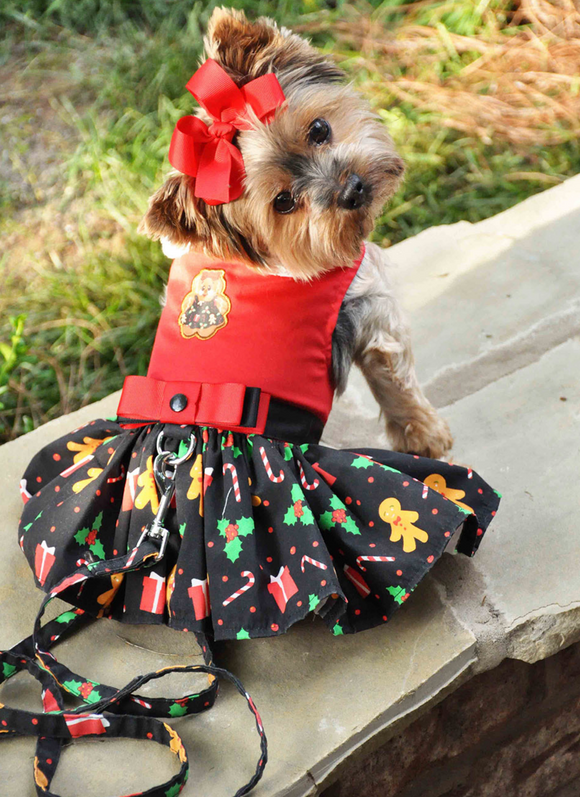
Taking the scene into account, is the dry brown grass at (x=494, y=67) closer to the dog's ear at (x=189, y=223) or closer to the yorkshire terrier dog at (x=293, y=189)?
the yorkshire terrier dog at (x=293, y=189)

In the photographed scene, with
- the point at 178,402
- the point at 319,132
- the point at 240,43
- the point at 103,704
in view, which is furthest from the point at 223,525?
the point at 240,43

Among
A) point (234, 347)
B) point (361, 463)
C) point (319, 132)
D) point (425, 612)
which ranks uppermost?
point (319, 132)

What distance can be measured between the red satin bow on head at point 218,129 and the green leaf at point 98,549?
0.77 metres

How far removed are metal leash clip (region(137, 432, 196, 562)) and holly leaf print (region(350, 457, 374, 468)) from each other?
345 mm

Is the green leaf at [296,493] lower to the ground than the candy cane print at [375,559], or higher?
higher

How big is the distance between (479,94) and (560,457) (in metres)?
2.52

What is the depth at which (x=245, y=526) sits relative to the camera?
156cm

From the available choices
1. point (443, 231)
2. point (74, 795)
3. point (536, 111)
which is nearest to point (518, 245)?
point (443, 231)

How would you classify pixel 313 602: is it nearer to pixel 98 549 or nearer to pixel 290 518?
pixel 290 518

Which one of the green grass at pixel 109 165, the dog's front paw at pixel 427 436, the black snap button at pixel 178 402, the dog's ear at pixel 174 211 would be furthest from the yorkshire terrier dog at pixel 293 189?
the green grass at pixel 109 165

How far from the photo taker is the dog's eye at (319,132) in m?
1.71

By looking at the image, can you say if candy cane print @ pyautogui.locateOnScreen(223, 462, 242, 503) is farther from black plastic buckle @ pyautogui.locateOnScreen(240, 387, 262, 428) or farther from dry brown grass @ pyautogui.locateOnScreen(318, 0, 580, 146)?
dry brown grass @ pyautogui.locateOnScreen(318, 0, 580, 146)

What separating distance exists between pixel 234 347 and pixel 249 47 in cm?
65

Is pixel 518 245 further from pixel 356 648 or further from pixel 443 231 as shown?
pixel 356 648
